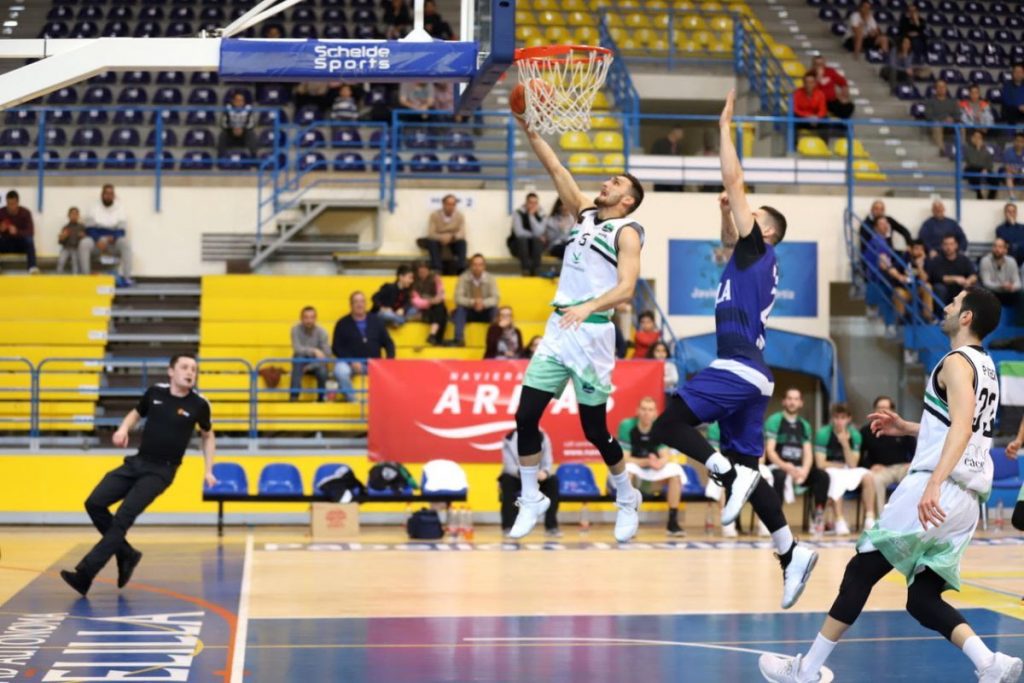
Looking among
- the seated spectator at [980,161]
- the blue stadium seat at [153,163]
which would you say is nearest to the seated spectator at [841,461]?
the seated spectator at [980,161]

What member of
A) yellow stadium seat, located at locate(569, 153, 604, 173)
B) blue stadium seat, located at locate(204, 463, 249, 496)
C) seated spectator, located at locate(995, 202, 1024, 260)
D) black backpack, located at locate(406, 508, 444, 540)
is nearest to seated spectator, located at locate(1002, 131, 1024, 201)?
seated spectator, located at locate(995, 202, 1024, 260)

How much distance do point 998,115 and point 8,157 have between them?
54.8 ft

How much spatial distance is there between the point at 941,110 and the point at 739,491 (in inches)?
724

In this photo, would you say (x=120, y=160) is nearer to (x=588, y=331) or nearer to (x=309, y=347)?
(x=309, y=347)

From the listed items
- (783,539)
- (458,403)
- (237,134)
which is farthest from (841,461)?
(237,134)

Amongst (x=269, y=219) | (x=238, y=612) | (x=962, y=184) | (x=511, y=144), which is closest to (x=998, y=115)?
(x=962, y=184)

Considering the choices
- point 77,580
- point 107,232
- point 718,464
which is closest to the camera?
point 718,464

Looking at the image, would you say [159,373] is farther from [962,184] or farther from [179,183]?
[962,184]

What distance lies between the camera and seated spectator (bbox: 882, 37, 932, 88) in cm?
2694

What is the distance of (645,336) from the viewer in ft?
64.6

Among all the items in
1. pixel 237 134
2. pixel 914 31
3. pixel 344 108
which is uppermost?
pixel 914 31

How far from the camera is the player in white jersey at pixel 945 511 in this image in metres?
7.71

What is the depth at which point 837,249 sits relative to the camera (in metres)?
22.6

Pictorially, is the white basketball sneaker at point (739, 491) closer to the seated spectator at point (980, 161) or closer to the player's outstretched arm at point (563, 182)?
the player's outstretched arm at point (563, 182)
